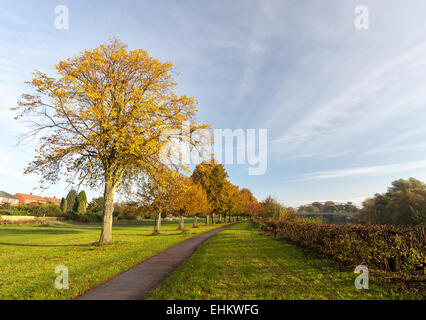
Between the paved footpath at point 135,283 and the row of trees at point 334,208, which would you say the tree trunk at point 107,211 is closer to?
the paved footpath at point 135,283

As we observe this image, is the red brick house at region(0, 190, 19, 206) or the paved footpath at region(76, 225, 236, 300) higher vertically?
the paved footpath at region(76, 225, 236, 300)

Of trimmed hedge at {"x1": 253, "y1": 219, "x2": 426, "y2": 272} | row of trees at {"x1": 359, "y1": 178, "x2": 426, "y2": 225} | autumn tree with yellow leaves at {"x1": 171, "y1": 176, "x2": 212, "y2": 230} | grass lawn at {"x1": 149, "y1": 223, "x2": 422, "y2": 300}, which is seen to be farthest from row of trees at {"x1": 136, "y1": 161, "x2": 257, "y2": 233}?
row of trees at {"x1": 359, "y1": 178, "x2": 426, "y2": 225}

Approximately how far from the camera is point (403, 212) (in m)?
30.0

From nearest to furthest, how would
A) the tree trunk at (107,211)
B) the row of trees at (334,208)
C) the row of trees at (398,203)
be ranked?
the tree trunk at (107,211) < the row of trees at (398,203) < the row of trees at (334,208)

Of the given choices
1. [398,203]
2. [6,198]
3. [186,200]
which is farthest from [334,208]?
[6,198]

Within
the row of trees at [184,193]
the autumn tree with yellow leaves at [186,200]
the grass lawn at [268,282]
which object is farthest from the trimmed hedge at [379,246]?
the autumn tree with yellow leaves at [186,200]

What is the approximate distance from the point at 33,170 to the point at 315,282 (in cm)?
1625

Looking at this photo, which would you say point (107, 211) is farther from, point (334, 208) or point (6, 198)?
point (6, 198)

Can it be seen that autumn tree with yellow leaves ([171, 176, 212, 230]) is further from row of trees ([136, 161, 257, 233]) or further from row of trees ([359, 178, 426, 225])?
row of trees ([359, 178, 426, 225])

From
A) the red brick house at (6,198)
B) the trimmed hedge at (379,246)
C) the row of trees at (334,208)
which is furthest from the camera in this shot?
the red brick house at (6,198)

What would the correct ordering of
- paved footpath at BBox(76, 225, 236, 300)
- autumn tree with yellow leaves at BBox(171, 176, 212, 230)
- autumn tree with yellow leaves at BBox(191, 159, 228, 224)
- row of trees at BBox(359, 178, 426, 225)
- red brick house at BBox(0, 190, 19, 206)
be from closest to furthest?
paved footpath at BBox(76, 225, 236, 300) < autumn tree with yellow leaves at BBox(171, 176, 212, 230) < row of trees at BBox(359, 178, 426, 225) < autumn tree with yellow leaves at BBox(191, 159, 228, 224) < red brick house at BBox(0, 190, 19, 206)

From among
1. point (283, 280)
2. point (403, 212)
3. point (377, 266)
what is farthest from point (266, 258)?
point (403, 212)

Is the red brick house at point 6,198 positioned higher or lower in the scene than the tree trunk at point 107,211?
lower
